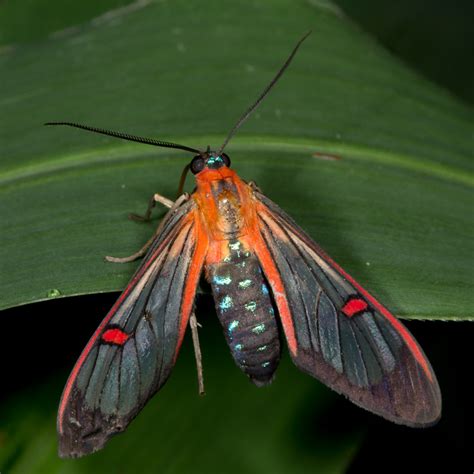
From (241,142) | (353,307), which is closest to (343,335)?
(353,307)

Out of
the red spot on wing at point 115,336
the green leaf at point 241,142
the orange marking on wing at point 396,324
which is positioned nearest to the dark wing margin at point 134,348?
the red spot on wing at point 115,336

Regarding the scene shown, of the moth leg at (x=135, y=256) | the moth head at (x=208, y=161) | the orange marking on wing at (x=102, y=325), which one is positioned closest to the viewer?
the orange marking on wing at (x=102, y=325)

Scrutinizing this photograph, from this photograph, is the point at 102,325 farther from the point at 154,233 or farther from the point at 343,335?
the point at 343,335

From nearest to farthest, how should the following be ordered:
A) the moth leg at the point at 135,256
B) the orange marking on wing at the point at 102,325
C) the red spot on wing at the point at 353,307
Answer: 1. the orange marking on wing at the point at 102,325
2. the red spot on wing at the point at 353,307
3. the moth leg at the point at 135,256

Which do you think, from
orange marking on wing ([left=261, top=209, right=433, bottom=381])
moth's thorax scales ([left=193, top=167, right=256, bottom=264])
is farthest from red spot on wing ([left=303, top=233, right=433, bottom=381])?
moth's thorax scales ([left=193, top=167, right=256, bottom=264])

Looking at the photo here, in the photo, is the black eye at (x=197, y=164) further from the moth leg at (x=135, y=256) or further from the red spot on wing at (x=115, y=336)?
the red spot on wing at (x=115, y=336)

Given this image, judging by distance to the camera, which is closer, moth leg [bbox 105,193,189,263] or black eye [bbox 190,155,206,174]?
moth leg [bbox 105,193,189,263]

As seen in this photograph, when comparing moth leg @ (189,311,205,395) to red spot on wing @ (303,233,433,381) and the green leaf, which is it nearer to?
the green leaf

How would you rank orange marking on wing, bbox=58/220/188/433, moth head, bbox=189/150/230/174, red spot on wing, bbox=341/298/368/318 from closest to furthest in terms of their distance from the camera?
1. orange marking on wing, bbox=58/220/188/433
2. red spot on wing, bbox=341/298/368/318
3. moth head, bbox=189/150/230/174
